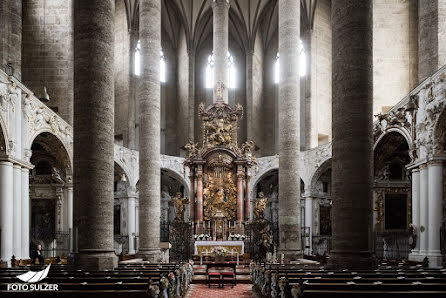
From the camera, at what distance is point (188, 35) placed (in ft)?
130

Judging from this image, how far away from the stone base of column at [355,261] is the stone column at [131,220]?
21.4 meters

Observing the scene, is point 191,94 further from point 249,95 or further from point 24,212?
point 24,212

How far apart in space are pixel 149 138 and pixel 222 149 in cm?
906

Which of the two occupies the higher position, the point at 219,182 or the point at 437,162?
the point at 437,162

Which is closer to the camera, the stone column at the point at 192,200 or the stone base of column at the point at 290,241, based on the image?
the stone base of column at the point at 290,241

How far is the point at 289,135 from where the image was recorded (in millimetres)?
21906

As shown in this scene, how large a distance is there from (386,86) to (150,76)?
1535cm

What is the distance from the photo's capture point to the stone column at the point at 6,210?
17.3 metres

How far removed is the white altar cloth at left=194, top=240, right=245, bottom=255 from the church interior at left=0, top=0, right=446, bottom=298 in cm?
10

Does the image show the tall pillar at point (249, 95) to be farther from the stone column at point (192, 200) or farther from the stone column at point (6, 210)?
the stone column at point (6, 210)

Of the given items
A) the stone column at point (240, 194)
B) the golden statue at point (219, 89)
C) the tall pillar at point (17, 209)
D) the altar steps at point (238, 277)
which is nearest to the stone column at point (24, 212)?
the tall pillar at point (17, 209)

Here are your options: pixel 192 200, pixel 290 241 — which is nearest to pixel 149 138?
pixel 290 241

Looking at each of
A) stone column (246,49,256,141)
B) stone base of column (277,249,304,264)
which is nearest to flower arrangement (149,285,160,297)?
stone base of column (277,249,304,264)

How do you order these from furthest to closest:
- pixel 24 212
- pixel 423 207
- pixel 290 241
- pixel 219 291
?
pixel 290 241 → pixel 24 212 → pixel 423 207 → pixel 219 291
